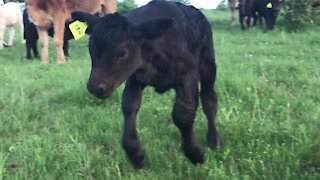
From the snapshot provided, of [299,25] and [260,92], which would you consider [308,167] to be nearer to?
[260,92]

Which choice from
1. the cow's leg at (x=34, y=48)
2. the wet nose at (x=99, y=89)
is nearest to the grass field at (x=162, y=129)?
the wet nose at (x=99, y=89)

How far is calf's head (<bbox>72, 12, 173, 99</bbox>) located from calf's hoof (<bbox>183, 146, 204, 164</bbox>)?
787mm

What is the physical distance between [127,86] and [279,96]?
2461mm

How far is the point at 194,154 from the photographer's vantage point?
12.8 feet

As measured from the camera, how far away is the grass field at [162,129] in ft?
12.8

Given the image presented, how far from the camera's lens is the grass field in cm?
390

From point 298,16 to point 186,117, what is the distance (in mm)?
10984

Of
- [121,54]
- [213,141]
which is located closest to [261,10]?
[213,141]

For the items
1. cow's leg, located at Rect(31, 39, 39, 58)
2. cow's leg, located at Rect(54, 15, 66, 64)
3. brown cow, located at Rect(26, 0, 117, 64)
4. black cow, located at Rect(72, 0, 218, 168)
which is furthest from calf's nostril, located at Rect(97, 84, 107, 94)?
cow's leg, located at Rect(31, 39, 39, 58)

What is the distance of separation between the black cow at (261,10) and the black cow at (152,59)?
11.5 metres

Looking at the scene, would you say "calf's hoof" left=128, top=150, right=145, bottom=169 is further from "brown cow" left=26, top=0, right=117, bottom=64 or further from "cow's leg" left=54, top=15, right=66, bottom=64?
"cow's leg" left=54, top=15, right=66, bottom=64

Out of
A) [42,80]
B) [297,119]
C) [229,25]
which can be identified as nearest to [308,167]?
[297,119]

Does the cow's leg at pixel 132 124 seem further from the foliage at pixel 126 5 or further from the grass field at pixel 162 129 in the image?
the foliage at pixel 126 5

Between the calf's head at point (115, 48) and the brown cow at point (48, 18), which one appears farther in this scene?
the brown cow at point (48, 18)
